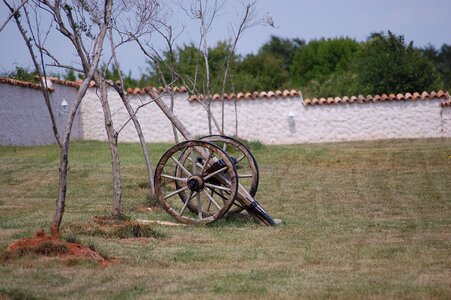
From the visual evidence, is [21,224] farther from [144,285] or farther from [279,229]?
[144,285]

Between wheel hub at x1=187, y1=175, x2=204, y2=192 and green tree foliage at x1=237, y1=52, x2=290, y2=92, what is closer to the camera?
wheel hub at x1=187, y1=175, x2=204, y2=192

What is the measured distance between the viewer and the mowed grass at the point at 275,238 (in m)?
7.36

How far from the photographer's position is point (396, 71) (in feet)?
96.5

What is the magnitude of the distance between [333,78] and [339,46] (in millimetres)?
11730

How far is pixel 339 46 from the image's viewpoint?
4878cm

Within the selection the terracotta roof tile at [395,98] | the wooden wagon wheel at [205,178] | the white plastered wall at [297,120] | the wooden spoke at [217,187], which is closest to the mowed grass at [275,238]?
the wooden wagon wheel at [205,178]

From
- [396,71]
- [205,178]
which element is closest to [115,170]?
[205,178]

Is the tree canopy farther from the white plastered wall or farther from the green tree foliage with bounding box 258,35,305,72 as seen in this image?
the green tree foliage with bounding box 258,35,305,72

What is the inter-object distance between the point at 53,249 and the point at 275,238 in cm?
303

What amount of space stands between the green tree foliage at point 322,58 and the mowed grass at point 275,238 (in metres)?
28.4

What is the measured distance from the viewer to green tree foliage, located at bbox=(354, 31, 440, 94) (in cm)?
2953

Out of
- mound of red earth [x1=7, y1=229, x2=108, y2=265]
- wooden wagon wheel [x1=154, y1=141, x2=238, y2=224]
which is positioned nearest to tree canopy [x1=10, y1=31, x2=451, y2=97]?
wooden wagon wheel [x1=154, y1=141, x2=238, y2=224]

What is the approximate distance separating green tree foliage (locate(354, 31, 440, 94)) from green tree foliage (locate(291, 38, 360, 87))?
1709 cm

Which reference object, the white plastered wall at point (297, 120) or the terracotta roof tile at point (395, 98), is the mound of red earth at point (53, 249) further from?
the terracotta roof tile at point (395, 98)
